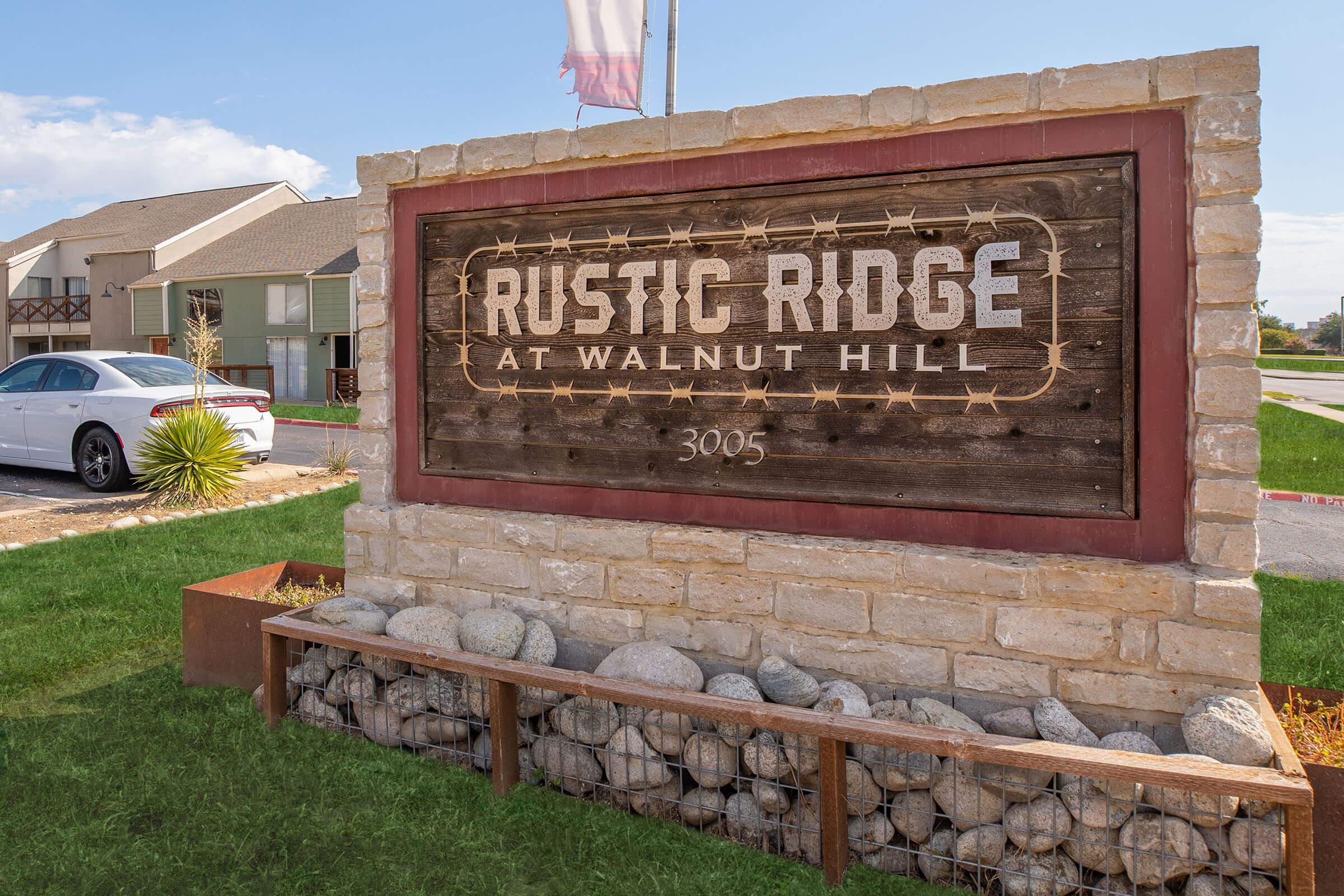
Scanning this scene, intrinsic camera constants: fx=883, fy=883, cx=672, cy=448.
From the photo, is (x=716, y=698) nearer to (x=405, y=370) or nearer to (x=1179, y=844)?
(x=1179, y=844)

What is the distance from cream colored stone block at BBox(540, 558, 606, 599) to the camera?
430 centimetres

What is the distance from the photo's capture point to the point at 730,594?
400 centimetres

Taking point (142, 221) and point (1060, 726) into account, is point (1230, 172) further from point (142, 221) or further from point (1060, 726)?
point (142, 221)

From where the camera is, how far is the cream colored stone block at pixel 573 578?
169 inches

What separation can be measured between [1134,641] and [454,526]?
3.20m

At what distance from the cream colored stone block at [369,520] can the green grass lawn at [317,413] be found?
530 inches

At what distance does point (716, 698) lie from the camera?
10.8 feet

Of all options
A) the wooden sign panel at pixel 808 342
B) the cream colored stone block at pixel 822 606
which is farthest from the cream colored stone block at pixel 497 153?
the cream colored stone block at pixel 822 606

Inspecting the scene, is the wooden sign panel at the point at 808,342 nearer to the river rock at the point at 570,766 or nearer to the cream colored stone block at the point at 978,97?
the cream colored stone block at the point at 978,97

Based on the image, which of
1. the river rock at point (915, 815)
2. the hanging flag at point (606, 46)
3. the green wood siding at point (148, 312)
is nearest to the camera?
the river rock at point (915, 815)

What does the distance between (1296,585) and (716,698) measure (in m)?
5.55

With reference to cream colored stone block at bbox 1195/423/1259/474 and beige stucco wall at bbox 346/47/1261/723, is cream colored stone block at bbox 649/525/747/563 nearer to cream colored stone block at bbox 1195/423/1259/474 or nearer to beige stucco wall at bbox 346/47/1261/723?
beige stucco wall at bbox 346/47/1261/723

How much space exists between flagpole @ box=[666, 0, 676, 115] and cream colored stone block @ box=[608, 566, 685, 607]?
575 centimetres

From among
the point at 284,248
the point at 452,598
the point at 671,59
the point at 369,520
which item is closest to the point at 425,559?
the point at 452,598
